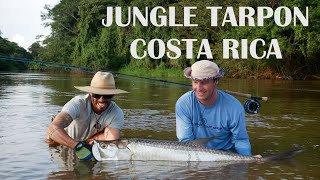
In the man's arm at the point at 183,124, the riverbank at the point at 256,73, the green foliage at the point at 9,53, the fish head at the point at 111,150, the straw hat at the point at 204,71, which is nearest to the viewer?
the straw hat at the point at 204,71

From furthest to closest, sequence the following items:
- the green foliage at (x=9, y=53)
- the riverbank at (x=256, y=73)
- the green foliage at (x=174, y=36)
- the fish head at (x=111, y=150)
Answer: the green foliage at (x=9, y=53)
the riverbank at (x=256, y=73)
the green foliage at (x=174, y=36)
the fish head at (x=111, y=150)

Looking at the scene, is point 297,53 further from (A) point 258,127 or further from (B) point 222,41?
(A) point 258,127

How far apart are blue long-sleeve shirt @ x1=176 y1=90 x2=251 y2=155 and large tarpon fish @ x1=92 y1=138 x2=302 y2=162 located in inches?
6.8

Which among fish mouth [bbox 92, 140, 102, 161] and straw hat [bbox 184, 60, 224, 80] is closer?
straw hat [bbox 184, 60, 224, 80]

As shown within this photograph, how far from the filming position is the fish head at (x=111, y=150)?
568 centimetres

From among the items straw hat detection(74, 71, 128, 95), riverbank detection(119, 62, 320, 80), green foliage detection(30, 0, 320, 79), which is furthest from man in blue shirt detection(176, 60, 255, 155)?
riverbank detection(119, 62, 320, 80)

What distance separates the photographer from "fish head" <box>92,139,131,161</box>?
5683 millimetres

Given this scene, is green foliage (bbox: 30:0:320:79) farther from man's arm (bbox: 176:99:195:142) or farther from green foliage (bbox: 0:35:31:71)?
man's arm (bbox: 176:99:195:142)

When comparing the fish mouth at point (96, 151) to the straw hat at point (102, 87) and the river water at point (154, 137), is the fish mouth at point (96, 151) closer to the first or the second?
the river water at point (154, 137)

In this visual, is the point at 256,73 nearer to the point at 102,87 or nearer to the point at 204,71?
the point at 102,87

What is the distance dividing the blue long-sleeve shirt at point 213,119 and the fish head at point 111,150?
68cm

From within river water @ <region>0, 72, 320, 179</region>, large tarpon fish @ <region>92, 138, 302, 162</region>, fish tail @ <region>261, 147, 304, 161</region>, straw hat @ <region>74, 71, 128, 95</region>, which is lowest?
river water @ <region>0, 72, 320, 179</region>

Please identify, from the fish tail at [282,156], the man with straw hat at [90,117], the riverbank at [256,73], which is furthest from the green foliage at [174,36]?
the man with straw hat at [90,117]

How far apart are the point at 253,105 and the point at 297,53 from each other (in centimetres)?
2808
